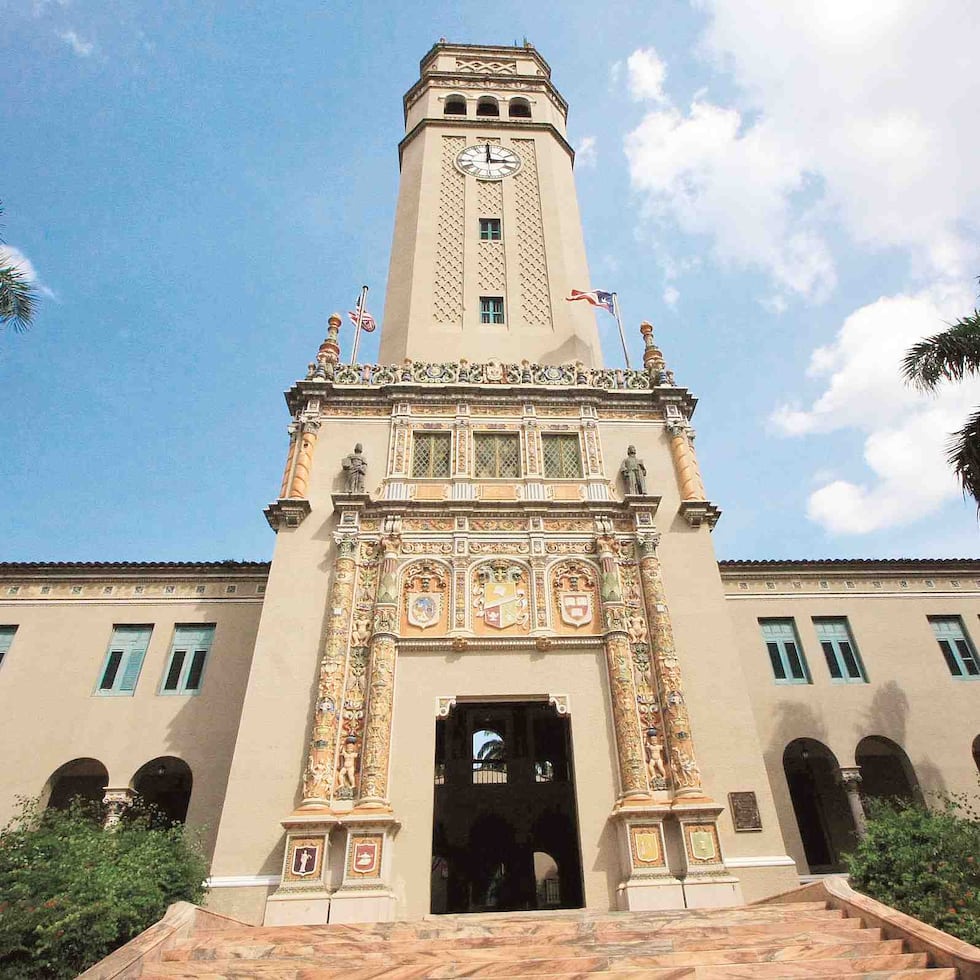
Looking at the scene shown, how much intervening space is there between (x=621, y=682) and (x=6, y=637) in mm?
16828

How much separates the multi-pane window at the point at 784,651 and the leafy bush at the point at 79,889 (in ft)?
51.3

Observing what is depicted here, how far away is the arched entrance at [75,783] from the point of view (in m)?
17.4

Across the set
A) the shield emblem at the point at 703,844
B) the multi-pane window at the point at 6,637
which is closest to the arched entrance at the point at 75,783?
the multi-pane window at the point at 6,637

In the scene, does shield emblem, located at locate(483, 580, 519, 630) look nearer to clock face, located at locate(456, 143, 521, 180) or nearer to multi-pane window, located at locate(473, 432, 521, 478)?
multi-pane window, located at locate(473, 432, 521, 478)

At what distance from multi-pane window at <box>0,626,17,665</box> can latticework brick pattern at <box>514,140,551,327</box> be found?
59.1 ft

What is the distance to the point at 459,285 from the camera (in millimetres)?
24828

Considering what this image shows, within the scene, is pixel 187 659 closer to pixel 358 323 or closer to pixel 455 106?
pixel 358 323

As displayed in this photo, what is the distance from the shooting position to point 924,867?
11.5 metres

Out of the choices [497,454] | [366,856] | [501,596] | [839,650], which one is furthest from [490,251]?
[366,856]

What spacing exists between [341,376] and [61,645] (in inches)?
424

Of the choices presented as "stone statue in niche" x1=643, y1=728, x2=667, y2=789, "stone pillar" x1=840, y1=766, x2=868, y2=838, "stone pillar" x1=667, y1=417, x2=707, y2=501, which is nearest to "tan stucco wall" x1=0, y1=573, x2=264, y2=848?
"stone statue in niche" x1=643, y1=728, x2=667, y2=789

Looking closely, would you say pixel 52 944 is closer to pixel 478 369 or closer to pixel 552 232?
pixel 478 369

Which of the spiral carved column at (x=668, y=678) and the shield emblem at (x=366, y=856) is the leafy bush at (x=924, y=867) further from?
the shield emblem at (x=366, y=856)

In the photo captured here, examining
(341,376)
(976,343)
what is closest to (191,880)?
(341,376)
